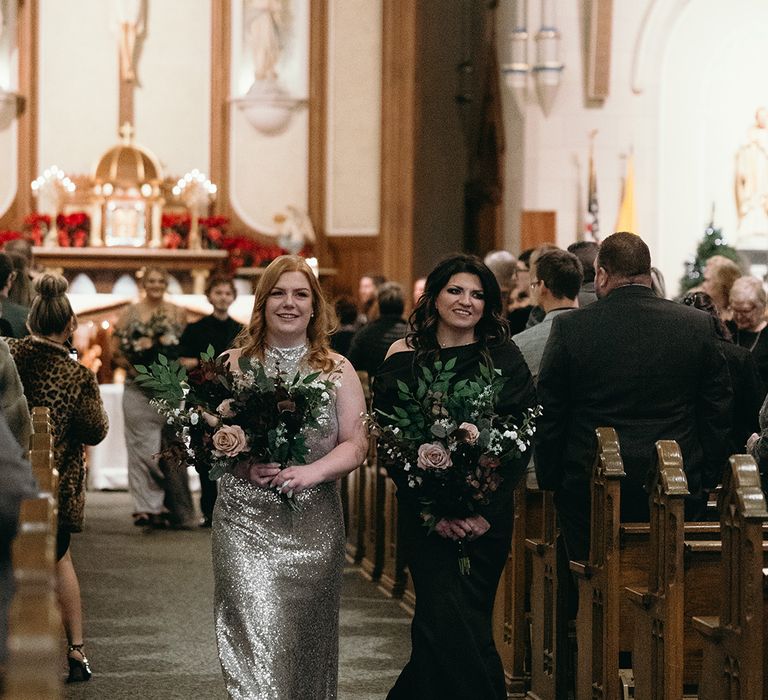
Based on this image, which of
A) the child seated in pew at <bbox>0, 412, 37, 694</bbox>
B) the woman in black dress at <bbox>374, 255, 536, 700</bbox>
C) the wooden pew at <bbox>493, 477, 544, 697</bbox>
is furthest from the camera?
the wooden pew at <bbox>493, 477, 544, 697</bbox>

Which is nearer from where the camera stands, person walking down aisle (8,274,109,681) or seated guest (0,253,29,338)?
person walking down aisle (8,274,109,681)

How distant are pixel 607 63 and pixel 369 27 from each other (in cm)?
307

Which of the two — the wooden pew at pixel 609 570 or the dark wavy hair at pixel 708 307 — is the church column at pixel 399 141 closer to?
the dark wavy hair at pixel 708 307

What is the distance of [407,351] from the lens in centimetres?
474

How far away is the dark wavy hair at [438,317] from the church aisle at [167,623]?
183cm

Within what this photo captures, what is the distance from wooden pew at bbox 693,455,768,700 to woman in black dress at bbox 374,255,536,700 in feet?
2.57

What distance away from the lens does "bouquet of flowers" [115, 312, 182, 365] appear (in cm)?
1001

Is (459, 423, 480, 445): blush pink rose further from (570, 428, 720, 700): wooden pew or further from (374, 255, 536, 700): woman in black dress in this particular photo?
(570, 428, 720, 700): wooden pew

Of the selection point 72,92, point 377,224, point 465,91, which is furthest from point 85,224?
point 465,91

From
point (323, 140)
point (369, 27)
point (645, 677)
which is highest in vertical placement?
point (369, 27)

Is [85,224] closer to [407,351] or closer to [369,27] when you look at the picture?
[369,27]

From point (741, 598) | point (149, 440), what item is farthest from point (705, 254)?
point (741, 598)

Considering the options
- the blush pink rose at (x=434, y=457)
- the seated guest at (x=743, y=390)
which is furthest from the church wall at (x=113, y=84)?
the blush pink rose at (x=434, y=457)

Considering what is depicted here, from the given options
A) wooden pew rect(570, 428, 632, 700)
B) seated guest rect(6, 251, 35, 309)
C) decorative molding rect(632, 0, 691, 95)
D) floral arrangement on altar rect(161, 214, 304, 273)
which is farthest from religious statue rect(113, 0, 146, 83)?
wooden pew rect(570, 428, 632, 700)
